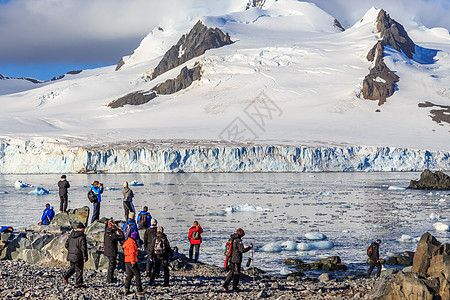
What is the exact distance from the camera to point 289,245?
20719mm

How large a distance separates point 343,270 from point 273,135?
80.2 meters

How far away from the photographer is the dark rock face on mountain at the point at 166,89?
15300 centimetres

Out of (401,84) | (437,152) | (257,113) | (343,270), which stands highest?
(401,84)

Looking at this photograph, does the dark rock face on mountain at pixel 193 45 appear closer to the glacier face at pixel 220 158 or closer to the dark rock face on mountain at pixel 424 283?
the glacier face at pixel 220 158

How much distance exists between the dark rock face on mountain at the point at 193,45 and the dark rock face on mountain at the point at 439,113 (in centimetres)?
7144

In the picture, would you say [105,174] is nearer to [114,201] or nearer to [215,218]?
[114,201]

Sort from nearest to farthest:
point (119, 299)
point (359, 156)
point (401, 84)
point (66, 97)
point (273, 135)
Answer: point (119, 299), point (359, 156), point (273, 135), point (401, 84), point (66, 97)

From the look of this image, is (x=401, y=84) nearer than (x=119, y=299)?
No

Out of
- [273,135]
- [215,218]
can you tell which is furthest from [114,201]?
[273,135]

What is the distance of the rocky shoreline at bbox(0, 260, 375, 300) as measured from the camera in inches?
484

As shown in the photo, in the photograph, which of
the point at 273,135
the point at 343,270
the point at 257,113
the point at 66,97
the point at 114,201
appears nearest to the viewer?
the point at 343,270

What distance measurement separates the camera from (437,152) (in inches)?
3300

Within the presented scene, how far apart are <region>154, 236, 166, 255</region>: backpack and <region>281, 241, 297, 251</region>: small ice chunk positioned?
8.80m

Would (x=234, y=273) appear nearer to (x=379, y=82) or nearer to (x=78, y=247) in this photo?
(x=78, y=247)
